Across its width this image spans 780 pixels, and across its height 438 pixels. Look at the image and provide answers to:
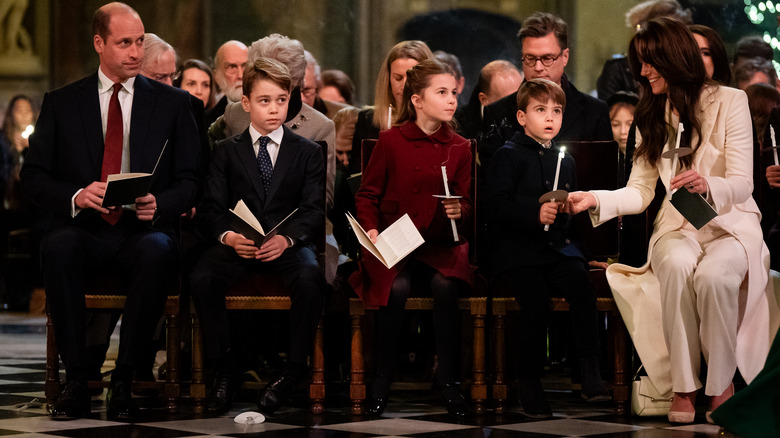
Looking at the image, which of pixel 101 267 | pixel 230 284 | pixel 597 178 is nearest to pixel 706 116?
pixel 597 178

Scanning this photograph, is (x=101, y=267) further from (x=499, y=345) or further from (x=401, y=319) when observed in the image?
(x=499, y=345)

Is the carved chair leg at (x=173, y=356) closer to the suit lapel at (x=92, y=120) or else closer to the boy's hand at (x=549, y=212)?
the suit lapel at (x=92, y=120)

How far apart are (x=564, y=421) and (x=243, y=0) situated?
5600 millimetres

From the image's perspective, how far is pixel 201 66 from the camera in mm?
6242

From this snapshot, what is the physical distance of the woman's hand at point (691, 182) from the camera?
4172 mm

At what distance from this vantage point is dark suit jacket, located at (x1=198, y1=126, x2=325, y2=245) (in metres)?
4.61

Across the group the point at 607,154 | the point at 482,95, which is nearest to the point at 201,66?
the point at 482,95

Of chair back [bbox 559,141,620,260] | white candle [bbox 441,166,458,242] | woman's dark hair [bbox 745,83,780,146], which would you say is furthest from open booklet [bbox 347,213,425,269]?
woman's dark hair [bbox 745,83,780,146]

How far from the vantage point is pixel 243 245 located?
4.40 metres

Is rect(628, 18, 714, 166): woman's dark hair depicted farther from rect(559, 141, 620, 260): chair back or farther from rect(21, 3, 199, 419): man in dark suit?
rect(21, 3, 199, 419): man in dark suit

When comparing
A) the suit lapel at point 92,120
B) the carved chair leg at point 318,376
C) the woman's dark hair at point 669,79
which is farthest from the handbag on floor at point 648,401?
the suit lapel at point 92,120

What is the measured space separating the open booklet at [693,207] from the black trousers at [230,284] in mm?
1410

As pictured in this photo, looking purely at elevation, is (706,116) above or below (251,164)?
above

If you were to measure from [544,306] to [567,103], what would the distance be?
1.22 m
